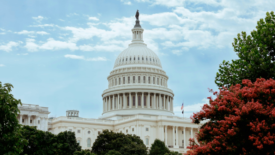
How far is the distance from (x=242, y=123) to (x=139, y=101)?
118 m

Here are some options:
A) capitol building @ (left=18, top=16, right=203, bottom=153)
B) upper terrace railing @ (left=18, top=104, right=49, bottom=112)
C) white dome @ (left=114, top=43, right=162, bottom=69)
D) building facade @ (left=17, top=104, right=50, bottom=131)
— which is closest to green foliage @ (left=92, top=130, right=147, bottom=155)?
building facade @ (left=17, top=104, right=50, bottom=131)

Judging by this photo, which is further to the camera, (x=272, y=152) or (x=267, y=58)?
(x=267, y=58)

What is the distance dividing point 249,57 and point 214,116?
8323 mm

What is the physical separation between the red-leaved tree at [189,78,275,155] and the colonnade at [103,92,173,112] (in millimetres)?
111386

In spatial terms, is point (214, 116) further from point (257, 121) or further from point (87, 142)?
point (87, 142)

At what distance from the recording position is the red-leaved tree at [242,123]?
2731 centimetres

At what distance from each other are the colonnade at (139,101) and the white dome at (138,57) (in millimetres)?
12547

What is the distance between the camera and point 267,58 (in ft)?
119

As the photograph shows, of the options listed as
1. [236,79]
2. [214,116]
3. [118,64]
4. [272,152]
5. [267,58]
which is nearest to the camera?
[272,152]

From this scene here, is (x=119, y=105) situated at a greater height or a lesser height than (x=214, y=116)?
greater

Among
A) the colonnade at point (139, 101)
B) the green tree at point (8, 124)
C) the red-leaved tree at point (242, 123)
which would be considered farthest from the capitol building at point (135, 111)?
the red-leaved tree at point (242, 123)

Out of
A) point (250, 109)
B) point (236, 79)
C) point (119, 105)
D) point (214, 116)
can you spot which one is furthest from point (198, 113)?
point (119, 105)

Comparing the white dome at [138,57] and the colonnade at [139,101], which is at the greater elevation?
the white dome at [138,57]

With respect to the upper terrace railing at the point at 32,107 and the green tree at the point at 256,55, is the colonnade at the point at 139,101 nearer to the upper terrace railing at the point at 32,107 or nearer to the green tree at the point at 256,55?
the upper terrace railing at the point at 32,107
